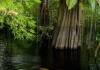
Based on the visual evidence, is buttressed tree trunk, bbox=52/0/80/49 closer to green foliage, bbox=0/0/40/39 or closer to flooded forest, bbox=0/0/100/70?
flooded forest, bbox=0/0/100/70

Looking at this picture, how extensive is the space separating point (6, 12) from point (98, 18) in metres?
26.0

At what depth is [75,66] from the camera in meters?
26.7

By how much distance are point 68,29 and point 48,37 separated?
457 cm

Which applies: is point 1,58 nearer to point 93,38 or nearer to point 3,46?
point 3,46

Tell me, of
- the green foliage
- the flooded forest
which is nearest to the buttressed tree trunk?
the flooded forest

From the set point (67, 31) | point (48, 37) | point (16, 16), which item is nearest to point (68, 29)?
point (67, 31)

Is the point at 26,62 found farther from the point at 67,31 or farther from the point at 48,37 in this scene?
the point at 48,37

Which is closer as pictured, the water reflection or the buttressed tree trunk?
the water reflection

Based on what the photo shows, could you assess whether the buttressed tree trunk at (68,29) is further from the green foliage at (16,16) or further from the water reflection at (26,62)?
the green foliage at (16,16)

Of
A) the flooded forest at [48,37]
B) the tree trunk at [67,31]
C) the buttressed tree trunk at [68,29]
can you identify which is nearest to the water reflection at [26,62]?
the flooded forest at [48,37]

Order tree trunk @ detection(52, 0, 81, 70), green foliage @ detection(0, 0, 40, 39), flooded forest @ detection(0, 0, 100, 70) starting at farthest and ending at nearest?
tree trunk @ detection(52, 0, 81, 70) < flooded forest @ detection(0, 0, 100, 70) < green foliage @ detection(0, 0, 40, 39)

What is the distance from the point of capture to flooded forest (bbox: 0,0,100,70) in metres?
24.8

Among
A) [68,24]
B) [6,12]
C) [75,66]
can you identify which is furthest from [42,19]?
[6,12]

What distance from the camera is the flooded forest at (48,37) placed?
24.8 meters
